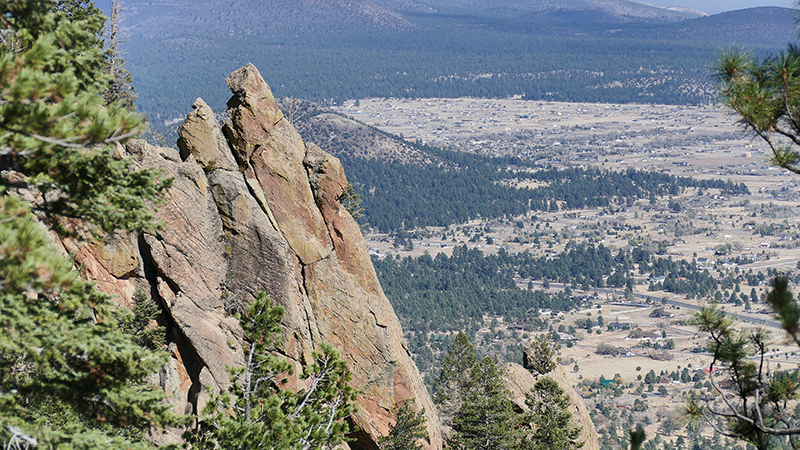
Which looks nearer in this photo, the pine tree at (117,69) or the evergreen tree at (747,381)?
the evergreen tree at (747,381)

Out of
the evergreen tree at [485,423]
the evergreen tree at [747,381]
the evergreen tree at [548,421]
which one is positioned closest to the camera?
the evergreen tree at [747,381]

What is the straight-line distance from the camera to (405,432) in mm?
27969

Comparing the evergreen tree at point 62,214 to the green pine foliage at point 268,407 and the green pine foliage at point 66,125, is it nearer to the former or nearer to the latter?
the green pine foliage at point 66,125

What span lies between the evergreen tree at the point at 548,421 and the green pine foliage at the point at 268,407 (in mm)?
19862

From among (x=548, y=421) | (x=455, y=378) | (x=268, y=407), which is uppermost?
(x=268, y=407)

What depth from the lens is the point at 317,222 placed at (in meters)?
29.3

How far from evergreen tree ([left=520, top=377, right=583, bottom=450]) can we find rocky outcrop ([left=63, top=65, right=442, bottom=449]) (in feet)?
22.8

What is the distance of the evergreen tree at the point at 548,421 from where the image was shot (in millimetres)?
35062

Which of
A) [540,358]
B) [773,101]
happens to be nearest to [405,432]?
[540,358]

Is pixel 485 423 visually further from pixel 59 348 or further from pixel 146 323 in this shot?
pixel 59 348

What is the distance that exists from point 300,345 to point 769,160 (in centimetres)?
1794

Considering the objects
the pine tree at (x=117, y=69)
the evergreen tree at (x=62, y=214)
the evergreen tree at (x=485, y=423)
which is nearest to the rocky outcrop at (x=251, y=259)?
the evergreen tree at (x=485, y=423)

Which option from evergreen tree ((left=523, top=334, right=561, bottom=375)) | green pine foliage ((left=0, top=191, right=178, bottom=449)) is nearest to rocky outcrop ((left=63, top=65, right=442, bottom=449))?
green pine foliage ((left=0, top=191, right=178, bottom=449))

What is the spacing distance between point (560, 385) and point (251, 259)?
20.8 meters
